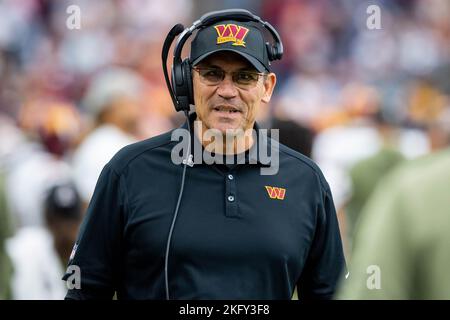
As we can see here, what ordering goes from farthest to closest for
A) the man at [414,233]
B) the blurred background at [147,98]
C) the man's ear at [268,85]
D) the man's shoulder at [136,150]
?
the blurred background at [147,98] < the man's ear at [268,85] < the man's shoulder at [136,150] < the man at [414,233]

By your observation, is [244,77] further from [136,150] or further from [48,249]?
[48,249]

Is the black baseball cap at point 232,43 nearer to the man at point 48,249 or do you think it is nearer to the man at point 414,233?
the man at point 414,233

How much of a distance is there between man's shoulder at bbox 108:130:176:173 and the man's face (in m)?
0.15

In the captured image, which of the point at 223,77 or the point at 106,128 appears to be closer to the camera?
the point at 223,77

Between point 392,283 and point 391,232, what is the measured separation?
0.10 m

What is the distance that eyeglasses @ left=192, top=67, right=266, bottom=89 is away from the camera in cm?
397

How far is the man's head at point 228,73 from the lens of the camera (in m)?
3.93

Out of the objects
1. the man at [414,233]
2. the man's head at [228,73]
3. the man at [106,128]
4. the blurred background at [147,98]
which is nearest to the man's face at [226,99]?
the man's head at [228,73]

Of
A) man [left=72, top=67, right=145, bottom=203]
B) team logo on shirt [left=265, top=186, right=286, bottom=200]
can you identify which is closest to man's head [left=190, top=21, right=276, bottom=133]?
team logo on shirt [left=265, top=186, right=286, bottom=200]

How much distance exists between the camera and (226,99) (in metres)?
3.94

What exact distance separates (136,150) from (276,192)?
502mm

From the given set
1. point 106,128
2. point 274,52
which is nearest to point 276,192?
point 274,52

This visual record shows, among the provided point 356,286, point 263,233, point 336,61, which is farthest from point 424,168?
point 336,61
